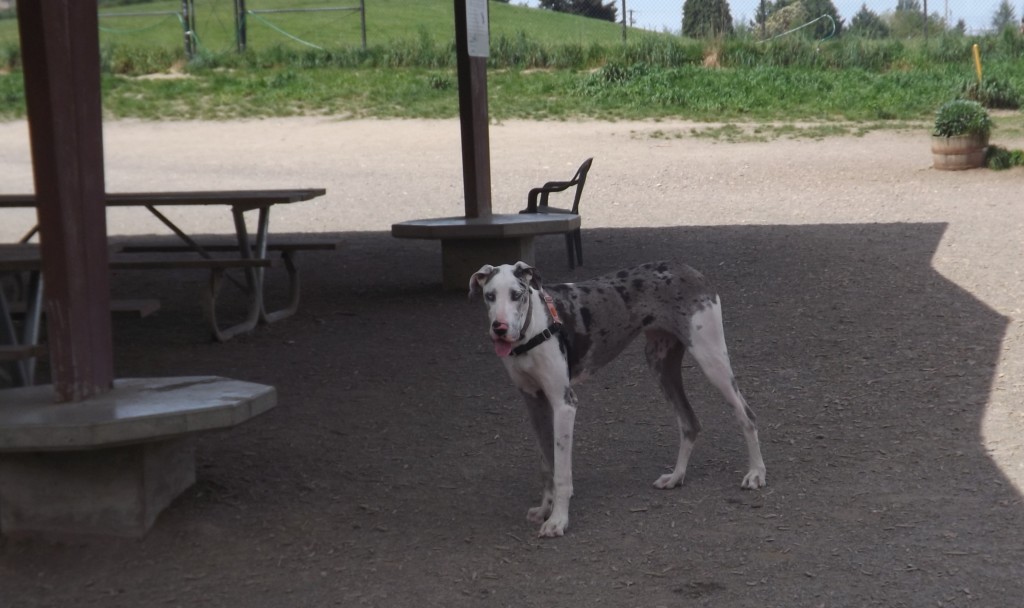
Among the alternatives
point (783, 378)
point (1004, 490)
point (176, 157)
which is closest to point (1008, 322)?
point (783, 378)

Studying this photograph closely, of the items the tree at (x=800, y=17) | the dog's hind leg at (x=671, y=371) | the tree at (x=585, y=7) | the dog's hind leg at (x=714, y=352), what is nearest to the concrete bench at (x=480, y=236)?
the dog's hind leg at (x=671, y=371)

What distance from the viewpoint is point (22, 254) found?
6.26m

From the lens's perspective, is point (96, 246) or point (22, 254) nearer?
point (96, 246)

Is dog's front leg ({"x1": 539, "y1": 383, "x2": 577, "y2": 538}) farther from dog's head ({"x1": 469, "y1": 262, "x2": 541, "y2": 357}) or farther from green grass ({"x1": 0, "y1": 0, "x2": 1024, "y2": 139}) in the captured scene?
green grass ({"x1": 0, "y1": 0, "x2": 1024, "y2": 139})

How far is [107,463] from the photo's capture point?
4422mm

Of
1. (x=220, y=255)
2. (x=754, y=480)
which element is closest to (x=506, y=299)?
(x=754, y=480)

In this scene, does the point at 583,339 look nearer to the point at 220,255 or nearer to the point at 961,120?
the point at 220,255

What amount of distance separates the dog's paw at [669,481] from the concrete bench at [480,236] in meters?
3.73

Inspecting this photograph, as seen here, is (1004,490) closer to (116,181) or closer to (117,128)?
(116,181)

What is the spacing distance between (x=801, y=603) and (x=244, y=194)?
520 centimetres

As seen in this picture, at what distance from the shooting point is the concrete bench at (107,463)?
4.25m

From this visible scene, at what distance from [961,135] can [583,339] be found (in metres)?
10.7

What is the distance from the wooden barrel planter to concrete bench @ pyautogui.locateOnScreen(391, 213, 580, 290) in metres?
6.82

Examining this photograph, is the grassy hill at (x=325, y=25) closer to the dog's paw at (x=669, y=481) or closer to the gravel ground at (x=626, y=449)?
the gravel ground at (x=626, y=449)
